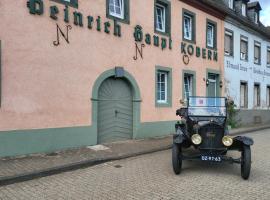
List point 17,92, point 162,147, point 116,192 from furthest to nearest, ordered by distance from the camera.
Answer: point 162,147
point 17,92
point 116,192

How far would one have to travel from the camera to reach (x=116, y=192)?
19.6 ft

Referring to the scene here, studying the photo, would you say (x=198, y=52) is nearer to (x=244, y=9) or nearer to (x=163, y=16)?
(x=163, y=16)

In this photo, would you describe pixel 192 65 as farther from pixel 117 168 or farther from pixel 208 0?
pixel 117 168

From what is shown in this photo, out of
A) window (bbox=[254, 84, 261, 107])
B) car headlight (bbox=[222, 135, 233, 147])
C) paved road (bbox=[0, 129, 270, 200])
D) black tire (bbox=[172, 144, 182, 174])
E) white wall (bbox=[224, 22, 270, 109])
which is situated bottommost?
paved road (bbox=[0, 129, 270, 200])

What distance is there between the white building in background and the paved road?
36.7 ft

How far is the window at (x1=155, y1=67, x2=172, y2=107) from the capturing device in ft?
→ 44.0

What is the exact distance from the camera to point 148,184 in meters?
6.48

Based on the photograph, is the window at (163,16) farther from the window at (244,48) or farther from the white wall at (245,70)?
the window at (244,48)

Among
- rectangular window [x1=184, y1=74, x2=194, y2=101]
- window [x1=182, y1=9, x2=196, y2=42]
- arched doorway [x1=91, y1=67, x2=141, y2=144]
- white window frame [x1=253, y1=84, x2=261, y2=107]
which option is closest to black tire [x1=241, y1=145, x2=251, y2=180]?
arched doorway [x1=91, y1=67, x2=141, y2=144]

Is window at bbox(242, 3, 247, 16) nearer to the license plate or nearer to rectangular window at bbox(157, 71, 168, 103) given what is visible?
rectangular window at bbox(157, 71, 168, 103)

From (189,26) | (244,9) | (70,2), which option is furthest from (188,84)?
(244,9)

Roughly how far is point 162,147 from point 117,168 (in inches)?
121

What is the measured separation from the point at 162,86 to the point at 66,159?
6.42 meters

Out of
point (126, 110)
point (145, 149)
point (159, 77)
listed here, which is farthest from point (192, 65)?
point (145, 149)
